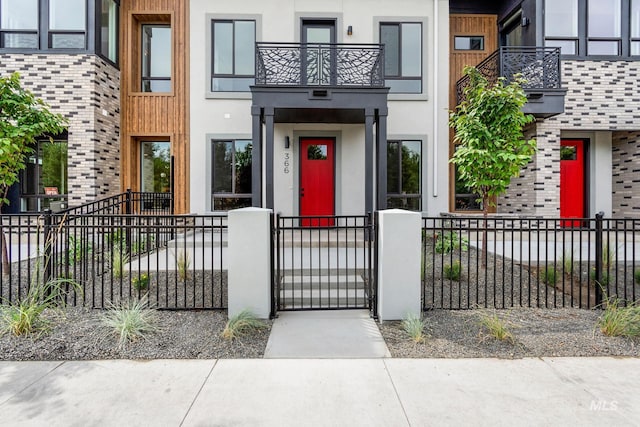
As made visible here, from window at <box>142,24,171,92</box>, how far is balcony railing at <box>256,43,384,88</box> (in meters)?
3.69

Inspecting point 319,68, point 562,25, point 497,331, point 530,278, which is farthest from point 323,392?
point 562,25

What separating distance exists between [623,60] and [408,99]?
20.3ft

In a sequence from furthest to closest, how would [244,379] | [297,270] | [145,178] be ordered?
[145,178], [297,270], [244,379]

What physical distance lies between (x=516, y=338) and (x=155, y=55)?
11736 millimetres

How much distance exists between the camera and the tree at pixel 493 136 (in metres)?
5.71

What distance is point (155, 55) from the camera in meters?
10.1

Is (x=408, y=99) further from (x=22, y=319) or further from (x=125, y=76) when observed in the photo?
(x=22, y=319)

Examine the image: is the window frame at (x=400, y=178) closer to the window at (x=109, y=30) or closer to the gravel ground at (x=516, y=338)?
the gravel ground at (x=516, y=338)

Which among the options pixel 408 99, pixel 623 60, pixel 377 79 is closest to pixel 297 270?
pixel 377 79

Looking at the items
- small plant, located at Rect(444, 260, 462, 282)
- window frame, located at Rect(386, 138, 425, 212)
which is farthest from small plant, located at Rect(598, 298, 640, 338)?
window frame, located at Rect(386, 138, 425, 212)

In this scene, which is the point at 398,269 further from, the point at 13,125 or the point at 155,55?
the point at 155,55

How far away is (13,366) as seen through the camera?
3.30 meters

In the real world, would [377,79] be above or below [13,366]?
above

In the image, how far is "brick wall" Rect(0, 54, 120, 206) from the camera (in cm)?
→ 854
